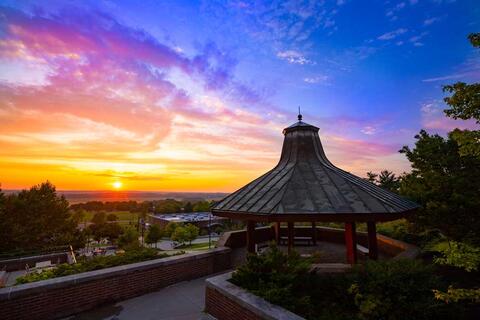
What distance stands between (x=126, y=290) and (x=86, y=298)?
1.12 meters

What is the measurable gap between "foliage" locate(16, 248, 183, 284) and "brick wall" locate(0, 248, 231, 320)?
0.70 m

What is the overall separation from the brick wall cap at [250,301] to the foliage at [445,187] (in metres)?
8.25

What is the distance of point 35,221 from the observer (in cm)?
4138

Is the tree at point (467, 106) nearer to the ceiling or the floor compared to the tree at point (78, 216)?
nearer to the ceiling

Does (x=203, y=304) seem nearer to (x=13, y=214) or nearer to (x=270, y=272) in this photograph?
(x=270, y=272)

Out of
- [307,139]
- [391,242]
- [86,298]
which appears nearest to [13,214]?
[86,298]

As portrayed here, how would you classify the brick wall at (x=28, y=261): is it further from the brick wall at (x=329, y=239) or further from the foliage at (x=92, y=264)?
the brick wall at (x=329, y=239)

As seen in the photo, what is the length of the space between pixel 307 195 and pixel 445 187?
5.97 meters

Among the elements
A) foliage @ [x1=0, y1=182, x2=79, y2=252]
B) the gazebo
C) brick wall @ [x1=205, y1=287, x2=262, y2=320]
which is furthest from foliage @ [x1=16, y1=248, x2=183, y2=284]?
foliage @ [x1=0, y1=182, x2=79, y2=252]

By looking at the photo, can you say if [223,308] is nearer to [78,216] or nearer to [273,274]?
[273,274]

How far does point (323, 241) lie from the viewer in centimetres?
1658

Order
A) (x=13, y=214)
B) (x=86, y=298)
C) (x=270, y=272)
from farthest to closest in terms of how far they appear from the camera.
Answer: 1. (x=13, y=214)
2. (x=86, y=298)
3. (x=270, y=272)

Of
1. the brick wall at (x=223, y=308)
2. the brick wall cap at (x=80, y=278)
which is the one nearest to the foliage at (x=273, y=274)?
the brick wall at (x=223, y=308)

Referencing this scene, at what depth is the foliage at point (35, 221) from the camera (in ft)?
123
